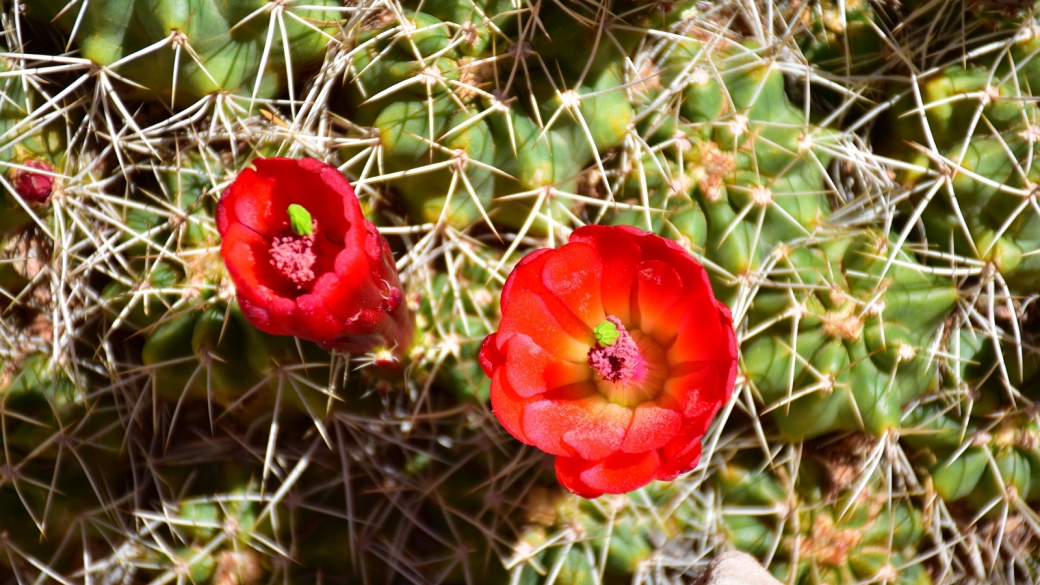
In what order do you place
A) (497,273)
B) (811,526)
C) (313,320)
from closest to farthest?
(313,320), (497,273), (811,526)

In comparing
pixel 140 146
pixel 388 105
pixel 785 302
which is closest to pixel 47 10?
pixel 140 146

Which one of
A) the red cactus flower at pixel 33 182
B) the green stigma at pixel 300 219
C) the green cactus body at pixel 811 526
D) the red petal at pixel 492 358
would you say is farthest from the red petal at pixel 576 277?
the red cactus flower at pixel 33 182

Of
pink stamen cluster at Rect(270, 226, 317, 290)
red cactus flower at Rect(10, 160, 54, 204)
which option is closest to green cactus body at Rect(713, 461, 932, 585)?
pink stamen cluster at Rect(270, 226, 317, 290)

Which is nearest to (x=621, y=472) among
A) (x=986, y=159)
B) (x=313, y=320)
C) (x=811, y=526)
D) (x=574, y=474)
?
(x=574, y=474)

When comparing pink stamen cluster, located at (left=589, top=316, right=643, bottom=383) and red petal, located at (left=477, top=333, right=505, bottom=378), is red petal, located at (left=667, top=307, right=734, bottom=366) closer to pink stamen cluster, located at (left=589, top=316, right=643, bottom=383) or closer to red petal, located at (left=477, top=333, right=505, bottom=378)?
pink stamen cluster, located at (left=589, top=316, right=643, bottom=383)

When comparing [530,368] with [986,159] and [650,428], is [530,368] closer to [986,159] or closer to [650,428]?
[650,428]

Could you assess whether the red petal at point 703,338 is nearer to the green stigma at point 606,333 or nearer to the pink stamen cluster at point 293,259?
the green stigma at point 606,333
